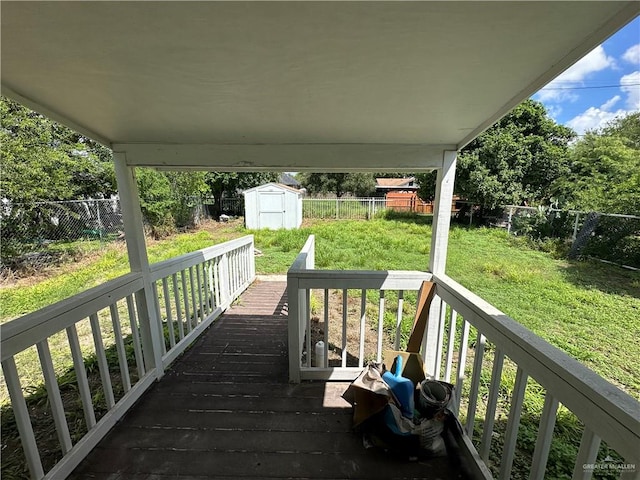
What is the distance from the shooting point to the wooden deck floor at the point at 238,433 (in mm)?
1419

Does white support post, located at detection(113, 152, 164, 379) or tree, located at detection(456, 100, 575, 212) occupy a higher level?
tree, located at detection(456, 100, 575, 212)

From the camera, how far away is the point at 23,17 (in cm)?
72

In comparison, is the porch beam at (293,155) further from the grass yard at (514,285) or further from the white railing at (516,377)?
the grass yard at (514,285)

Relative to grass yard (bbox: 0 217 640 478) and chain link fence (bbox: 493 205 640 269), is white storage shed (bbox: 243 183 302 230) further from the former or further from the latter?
chain link fence (bbox: 493 205 640 269)

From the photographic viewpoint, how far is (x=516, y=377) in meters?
1.13

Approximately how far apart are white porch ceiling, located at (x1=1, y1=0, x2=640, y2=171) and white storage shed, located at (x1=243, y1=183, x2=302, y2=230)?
9.71 meters

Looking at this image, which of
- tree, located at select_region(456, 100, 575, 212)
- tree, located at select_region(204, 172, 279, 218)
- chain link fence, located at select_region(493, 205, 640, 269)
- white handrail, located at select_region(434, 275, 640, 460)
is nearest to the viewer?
white handrail, located at select_region(434, 275, 640, 460)

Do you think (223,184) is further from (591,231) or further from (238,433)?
(238,433)

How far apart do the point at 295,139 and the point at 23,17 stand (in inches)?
51.3

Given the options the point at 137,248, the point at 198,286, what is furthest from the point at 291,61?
the point at 198,286

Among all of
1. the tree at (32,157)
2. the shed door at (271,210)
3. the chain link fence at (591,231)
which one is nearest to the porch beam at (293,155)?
the tree at (32,157)

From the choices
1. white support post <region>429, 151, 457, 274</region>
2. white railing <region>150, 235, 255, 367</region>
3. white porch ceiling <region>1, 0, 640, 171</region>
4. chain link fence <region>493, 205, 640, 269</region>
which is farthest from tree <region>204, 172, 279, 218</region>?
white porch ceiling <region>1, 0, 640, 171</region>

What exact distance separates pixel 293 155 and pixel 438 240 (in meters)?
1.22

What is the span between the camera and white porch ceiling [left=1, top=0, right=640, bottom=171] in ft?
2.34
